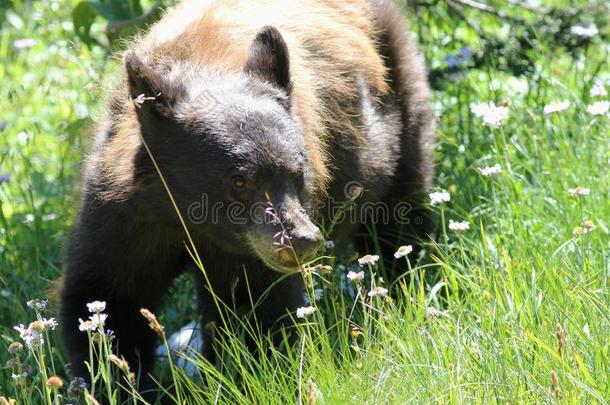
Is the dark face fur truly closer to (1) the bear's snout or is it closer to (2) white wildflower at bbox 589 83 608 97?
(1) the bear's snout

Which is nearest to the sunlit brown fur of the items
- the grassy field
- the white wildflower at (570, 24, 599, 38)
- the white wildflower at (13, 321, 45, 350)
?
the grassy field

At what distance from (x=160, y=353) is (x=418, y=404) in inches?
90.4

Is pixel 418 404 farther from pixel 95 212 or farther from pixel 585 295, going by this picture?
pixel 95 212

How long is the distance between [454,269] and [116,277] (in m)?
1.62

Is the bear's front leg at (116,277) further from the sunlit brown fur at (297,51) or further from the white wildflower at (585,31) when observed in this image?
the white wildflower at (585,31)

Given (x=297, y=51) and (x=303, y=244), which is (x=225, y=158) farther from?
(x=297, y=51)

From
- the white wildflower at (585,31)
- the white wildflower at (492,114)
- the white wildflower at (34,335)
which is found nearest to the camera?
the white wildflower at (34,335)

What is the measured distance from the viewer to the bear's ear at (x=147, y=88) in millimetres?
4129

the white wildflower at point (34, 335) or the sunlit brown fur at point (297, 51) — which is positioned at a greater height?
the sunlit brown fur at point (297, 51)

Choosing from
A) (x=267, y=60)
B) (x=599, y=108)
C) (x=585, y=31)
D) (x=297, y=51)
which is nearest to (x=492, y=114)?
(x=599, y=108)

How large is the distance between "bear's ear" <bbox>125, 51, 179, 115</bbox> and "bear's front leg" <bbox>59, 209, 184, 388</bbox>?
1.82 feet

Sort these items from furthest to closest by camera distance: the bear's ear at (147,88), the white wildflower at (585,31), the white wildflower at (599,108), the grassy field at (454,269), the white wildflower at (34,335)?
the white wildflower at (585,31) < the white wildflower at (599,108) < the bear's ear at (147,88) < the grassy field at (454,269) < the white wildflower at (34,335)

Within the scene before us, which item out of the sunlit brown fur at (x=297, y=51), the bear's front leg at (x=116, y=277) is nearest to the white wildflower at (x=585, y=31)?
the sunlit brown fur at (x=297, y=51)

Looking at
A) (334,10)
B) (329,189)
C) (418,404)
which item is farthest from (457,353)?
(334,10)
